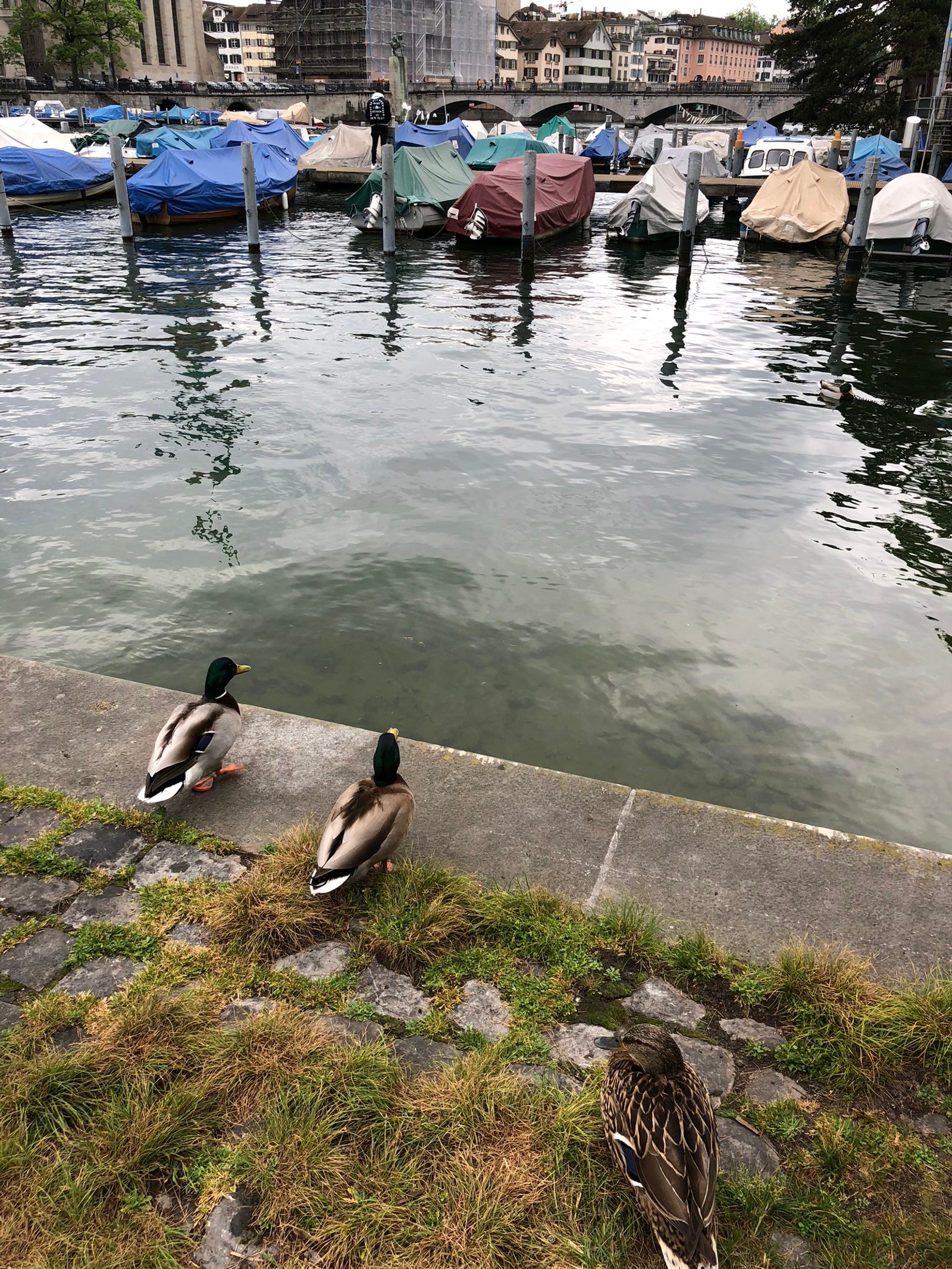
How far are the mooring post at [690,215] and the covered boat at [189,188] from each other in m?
14.2

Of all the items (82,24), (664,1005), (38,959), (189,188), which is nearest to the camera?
(664,1005)

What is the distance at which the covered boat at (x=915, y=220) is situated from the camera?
974 inches

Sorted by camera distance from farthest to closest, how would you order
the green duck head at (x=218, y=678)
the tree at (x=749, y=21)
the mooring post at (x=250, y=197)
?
the tree at (x=749, y=21), the mooring post at (x=250, y=197), the green duck head at (x=218, y=678)

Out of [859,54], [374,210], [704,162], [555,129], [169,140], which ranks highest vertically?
[859,54]

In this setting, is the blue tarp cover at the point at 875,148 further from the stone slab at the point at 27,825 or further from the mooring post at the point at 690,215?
the stone slab at the point at 27,825

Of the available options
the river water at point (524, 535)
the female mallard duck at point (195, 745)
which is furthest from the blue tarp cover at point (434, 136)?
the female mallard duck at point (195, 745)

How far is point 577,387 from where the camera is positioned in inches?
539

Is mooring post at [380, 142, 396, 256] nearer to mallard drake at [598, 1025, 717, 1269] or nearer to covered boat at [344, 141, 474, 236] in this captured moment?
covered boat at [344, 141, 474, 236]

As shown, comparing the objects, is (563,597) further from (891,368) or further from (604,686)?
(891,368)

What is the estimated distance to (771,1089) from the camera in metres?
2.82

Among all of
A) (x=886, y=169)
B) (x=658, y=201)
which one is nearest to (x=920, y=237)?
(x=658, y=201)

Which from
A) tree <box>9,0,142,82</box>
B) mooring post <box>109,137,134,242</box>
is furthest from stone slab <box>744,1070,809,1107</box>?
tree <box>9,0,142,82</box>

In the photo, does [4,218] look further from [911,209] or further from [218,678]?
[218,678]

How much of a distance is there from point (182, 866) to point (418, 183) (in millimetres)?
28291
